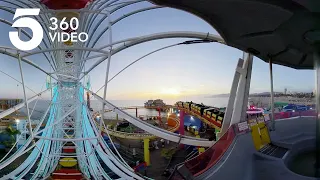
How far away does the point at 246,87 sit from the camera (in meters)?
8.48

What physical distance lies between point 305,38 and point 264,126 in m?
3.94

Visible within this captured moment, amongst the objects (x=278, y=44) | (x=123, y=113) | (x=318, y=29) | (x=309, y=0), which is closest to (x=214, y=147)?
(x=278, y=44)

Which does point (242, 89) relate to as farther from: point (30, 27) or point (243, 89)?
Answer: point (30, 27)

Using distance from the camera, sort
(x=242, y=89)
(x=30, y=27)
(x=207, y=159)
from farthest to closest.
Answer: (x=30, y=27), (x=242, y=89), (x=207, y=159)

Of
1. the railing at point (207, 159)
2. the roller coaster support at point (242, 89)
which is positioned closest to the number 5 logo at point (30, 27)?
the railing at point (207, 159)

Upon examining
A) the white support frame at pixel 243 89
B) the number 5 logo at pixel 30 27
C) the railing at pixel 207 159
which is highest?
the number 5 logo at pixel 30 27

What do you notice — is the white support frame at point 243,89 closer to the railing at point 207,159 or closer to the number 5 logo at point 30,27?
the railing at point 207,159

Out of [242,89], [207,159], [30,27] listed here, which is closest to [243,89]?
[242,89]

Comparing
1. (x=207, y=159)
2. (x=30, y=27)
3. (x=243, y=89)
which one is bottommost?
(x=207, y=159)

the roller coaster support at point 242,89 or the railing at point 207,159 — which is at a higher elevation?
the roller coaster support at point 242,89

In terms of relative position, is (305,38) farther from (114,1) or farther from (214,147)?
(114,1)

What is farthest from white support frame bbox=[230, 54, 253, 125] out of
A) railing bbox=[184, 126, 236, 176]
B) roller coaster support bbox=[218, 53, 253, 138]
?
railing bbox=[184, 126, 236, 176]

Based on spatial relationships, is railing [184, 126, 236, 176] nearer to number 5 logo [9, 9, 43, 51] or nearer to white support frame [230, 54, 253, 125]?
white support frame [230, 54, 253, 125]

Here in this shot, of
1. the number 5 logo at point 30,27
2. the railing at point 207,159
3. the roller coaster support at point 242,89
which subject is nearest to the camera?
the railing at point 207,159
